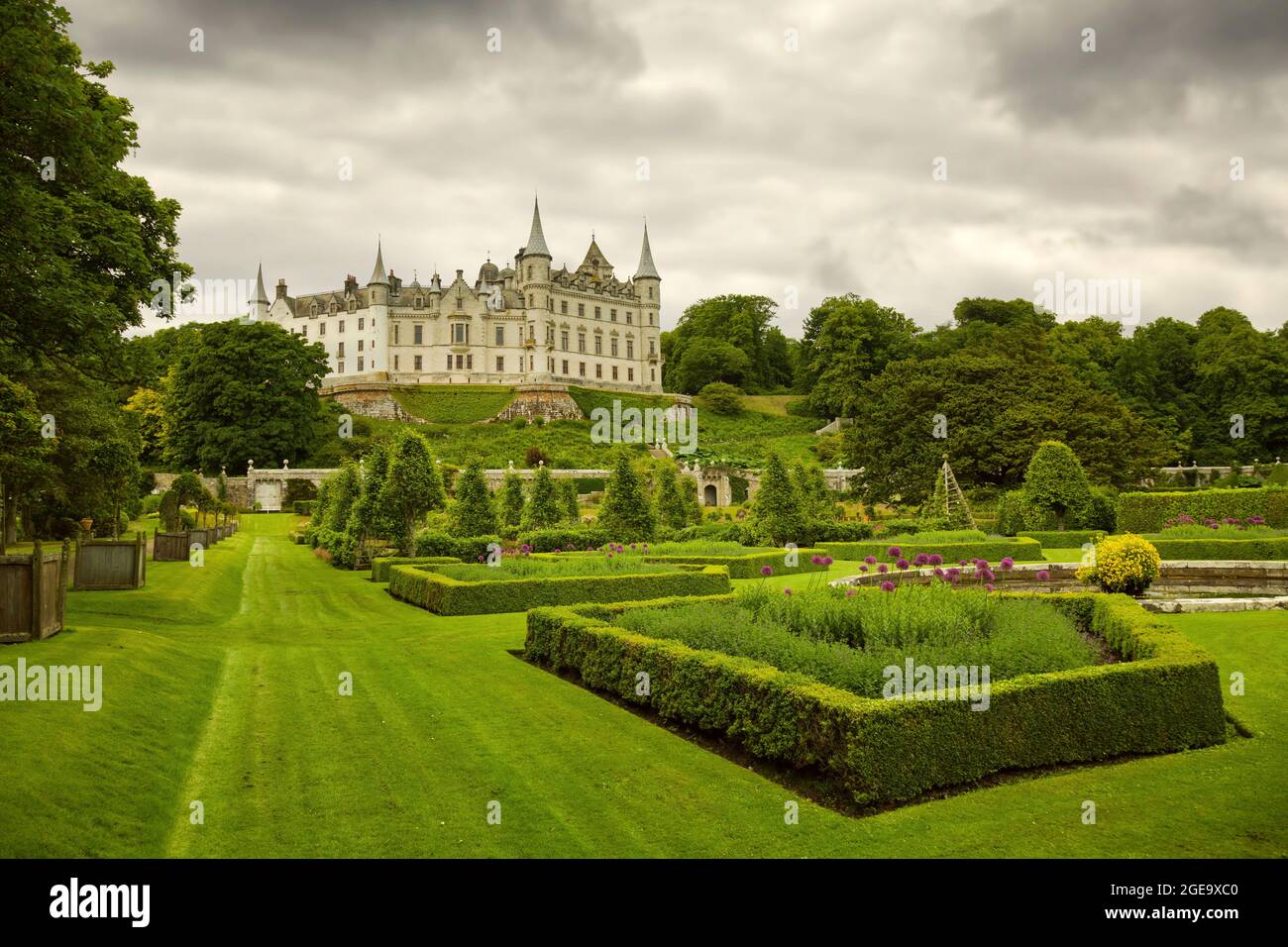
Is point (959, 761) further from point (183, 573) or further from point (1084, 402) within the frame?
point (1084, 402)

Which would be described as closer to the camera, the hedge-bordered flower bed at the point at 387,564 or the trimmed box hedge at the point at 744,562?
the hedge-bordered flower bed at the point at 387,564

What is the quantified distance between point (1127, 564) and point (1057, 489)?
18.5 m

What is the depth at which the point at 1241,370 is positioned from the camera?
221 ft

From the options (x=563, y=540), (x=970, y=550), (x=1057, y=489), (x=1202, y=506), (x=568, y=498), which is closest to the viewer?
(x=970, y=550)

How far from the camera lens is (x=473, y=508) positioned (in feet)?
101

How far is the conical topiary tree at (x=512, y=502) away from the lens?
35241 mm

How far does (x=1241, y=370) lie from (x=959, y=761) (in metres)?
73.8

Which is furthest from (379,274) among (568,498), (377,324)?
(568,498)

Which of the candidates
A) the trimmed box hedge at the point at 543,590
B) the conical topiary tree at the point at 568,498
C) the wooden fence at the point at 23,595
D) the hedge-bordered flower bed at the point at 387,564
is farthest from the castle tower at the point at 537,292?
the wooden fence at the point at 23,595

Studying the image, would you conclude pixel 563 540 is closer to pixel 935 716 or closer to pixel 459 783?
pixel 459 783

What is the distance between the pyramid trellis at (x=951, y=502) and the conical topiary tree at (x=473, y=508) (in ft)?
56.1

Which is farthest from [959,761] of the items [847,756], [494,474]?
[494,474]

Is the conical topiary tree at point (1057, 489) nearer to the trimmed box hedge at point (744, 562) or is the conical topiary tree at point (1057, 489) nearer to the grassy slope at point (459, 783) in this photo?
the trimmed box hedge at point (744, 562)

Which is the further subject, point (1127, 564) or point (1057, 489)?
point (1057, 489)
